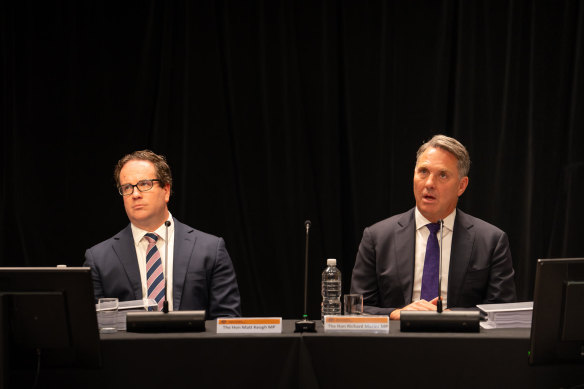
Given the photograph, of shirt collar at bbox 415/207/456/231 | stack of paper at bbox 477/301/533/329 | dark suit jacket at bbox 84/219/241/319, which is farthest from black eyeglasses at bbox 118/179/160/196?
stack of paper at bbox 477/301/533/329

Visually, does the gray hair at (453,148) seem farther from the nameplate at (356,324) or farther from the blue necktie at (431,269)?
the nameplate at (356,324)

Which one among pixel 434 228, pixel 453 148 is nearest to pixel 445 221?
pixel 434 228

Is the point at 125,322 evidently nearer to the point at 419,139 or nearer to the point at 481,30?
the point at 419,139

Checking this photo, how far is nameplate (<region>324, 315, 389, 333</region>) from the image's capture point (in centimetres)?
224

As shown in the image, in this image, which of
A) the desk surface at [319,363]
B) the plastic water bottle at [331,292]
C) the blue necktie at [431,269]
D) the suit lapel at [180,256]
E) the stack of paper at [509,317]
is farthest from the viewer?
the suit lapel at [180,256]

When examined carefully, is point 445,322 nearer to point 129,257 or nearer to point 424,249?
point 424,249

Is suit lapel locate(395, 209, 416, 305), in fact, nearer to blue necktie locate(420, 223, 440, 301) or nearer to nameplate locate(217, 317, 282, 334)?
blue necktie locate(420, 223, 440, 301)

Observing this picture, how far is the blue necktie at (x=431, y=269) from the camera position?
123 inches

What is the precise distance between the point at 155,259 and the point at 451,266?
1427 millimetres

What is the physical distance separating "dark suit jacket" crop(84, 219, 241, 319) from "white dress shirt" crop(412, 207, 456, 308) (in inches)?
34.8

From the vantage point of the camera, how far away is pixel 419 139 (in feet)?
13.4

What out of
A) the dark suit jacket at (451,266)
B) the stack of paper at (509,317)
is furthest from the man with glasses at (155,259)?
the stack of paper at (509,317)

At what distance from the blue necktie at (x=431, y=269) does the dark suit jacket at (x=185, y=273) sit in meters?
0.91

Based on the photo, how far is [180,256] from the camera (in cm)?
330
